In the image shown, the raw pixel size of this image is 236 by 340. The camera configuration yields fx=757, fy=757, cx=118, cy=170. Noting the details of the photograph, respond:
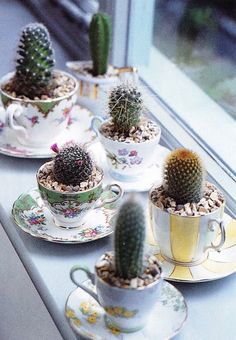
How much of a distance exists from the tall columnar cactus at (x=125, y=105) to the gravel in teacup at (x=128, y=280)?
28 centimetres

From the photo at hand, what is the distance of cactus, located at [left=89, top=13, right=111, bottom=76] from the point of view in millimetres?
1315

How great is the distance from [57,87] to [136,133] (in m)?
0.20

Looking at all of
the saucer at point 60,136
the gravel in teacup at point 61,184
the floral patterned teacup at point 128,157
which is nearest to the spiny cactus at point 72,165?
the gravel in teacup at point 61,184

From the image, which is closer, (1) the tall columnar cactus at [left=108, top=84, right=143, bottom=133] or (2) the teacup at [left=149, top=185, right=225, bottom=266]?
(2) the teacup at [left=149, top=185, right=225, bottom=266]

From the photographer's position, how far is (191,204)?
0.93m

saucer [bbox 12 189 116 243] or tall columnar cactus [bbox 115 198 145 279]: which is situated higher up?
tall columnar cactus [bbox 115 198 145 279]

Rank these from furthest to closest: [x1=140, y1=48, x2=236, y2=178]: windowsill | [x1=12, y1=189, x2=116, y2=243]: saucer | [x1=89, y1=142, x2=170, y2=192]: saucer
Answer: [x1=140, y1=48, x2=236, y2=178]: windowsill
[x1=89, y1=142, x2=170, y2=192]: saucer
[x1=12, y1=189, x2=116, y2=243]: saucer

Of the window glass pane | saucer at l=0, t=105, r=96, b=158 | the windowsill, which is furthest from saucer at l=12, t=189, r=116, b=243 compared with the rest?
the window glass pane

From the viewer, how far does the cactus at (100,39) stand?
4.32 ft

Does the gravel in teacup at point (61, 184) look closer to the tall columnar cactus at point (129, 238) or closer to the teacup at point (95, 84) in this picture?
the tall columnar cactus at point (129, 238)

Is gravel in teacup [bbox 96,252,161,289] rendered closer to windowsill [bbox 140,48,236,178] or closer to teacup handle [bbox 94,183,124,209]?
teacup handle [bbox 94,183,124,209]

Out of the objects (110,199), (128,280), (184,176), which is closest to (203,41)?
(110,199)

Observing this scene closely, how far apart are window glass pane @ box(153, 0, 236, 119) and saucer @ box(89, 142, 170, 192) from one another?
203mm

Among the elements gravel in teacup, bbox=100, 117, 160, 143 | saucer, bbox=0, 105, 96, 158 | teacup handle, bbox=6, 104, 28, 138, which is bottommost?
saucer, bbox=0, 105, 96, 158
